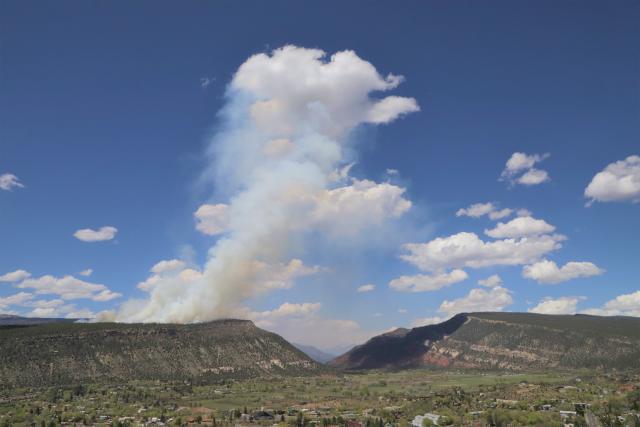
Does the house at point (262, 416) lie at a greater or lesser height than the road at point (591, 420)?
greater

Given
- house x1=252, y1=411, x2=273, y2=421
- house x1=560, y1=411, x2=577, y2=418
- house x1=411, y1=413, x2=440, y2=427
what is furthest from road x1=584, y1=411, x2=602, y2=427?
house x1=252, y1=411, x2=273, y2=421

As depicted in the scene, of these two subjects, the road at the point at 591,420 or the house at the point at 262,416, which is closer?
the road at the point at 591,420

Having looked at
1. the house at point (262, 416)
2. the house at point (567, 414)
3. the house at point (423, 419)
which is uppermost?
the house at point (262, 416)

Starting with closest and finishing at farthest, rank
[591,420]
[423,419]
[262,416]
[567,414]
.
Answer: [591,420] → [567,414] → [423,419] → [262,416]

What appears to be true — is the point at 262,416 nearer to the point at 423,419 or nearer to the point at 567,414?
the point at 423,419

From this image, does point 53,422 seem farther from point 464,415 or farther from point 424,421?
point 464,415

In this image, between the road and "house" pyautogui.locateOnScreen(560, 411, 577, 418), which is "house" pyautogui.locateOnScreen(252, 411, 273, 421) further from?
the road

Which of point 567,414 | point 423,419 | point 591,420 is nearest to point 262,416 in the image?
point 423,419

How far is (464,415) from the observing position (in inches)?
6422

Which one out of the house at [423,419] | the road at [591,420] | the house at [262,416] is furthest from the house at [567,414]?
the house at [262,416]

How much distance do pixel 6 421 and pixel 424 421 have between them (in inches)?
4856

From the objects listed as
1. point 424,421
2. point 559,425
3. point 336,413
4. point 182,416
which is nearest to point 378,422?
point 424,421

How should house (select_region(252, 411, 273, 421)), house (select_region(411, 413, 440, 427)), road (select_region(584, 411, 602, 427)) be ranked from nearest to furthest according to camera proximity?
road (select_region(584, 411, 602, 427))
house (select_region(411, 413, 440, 427))
house (select_region(252, 411, 273, 421))

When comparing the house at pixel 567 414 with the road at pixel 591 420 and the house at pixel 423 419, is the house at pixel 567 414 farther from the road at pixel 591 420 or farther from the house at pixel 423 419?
the house at pixel 423 419
